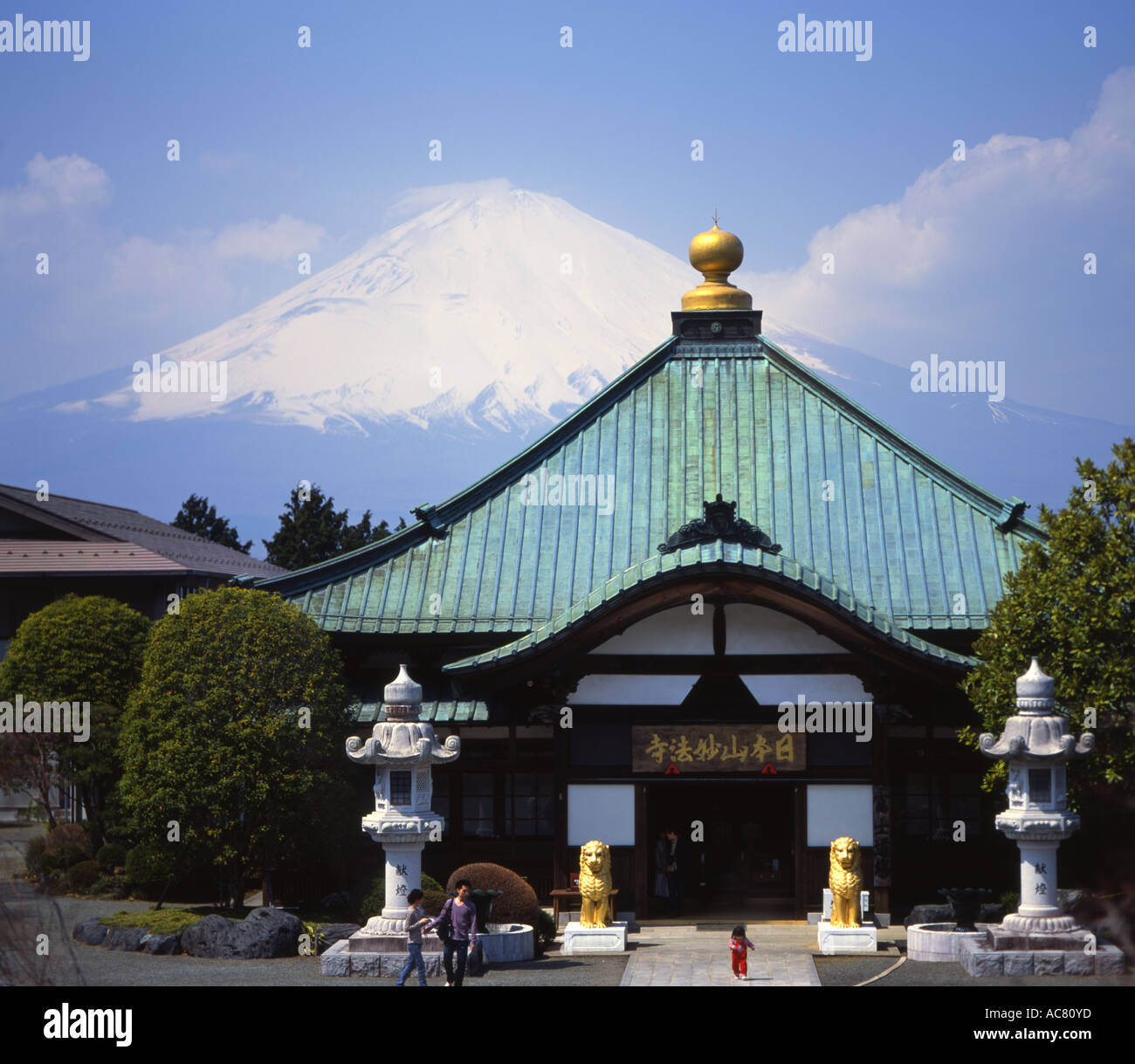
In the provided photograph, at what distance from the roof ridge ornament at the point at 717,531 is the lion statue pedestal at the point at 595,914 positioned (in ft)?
19.0

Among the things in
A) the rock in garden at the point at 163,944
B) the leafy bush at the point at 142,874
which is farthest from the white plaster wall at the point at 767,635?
the leafy bush at the point at 142,874

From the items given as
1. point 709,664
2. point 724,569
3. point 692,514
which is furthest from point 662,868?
point 692,514

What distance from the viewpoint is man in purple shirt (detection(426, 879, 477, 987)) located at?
20891mm

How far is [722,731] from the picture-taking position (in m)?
28.3

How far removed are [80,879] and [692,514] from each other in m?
15.1

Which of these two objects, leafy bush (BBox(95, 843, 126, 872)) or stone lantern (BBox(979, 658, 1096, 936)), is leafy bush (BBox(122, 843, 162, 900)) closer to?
leafy bush (BBox(95, 843, 126, 872))

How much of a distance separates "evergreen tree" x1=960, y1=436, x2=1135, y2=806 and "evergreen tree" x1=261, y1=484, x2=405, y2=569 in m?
43.2

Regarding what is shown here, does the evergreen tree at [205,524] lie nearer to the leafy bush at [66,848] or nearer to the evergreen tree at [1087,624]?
the leafy bush at [66,848]

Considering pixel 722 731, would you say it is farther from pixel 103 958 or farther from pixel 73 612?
pixel 73 612

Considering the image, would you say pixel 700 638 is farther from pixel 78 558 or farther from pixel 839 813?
pixel 78 558

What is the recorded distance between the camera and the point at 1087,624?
77.2 ft

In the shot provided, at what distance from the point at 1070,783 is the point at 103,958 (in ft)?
51.2

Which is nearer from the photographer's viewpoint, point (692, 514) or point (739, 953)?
point (739, 953)

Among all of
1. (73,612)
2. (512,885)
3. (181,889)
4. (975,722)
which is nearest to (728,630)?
(975,722)
